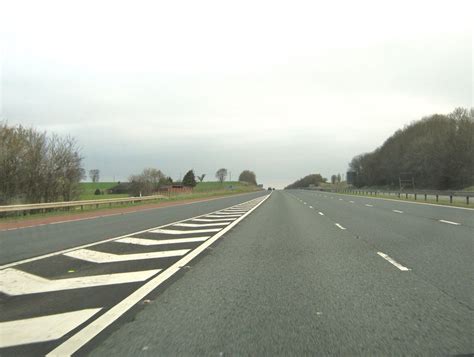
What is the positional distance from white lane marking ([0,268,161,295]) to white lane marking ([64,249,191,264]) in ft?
5.37

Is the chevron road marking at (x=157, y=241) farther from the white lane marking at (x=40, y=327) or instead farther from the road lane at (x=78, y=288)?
the white lane marking at (x=40, y=327)

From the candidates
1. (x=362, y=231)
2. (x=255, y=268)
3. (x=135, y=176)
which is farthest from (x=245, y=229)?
(x=135, y=176)

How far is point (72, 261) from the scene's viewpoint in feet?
31.8

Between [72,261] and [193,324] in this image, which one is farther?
[72,261]

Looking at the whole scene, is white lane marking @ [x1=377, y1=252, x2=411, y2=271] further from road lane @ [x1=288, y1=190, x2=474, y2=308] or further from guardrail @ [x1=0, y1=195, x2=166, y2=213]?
guardrail @ [x1=0, y1=195, x2=166, y2=213]

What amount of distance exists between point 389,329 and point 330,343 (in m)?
0.86

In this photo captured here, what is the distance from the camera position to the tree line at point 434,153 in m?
70.4

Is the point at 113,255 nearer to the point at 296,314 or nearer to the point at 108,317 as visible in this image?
the point at 108,317

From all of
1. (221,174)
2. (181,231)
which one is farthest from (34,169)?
(221,174)

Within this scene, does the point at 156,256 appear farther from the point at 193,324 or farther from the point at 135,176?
the point at 135,176

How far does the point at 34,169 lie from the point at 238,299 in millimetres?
34295

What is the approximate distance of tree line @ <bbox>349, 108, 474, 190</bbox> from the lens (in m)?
70.4

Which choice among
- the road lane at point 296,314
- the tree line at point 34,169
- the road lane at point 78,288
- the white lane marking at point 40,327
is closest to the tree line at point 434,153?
the tree line at point 34,169

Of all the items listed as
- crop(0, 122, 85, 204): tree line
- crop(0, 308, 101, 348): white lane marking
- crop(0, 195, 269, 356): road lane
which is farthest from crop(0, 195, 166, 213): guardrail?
crop(0, 308, 101, 348): white lane marking
